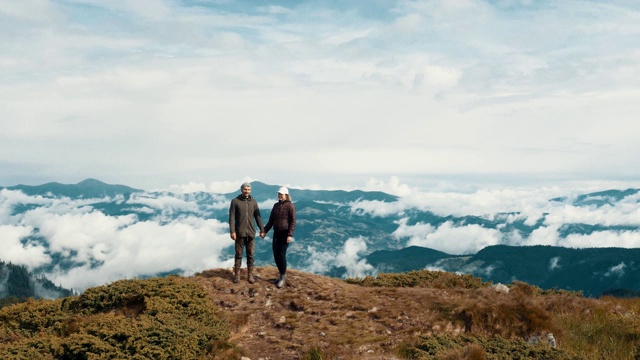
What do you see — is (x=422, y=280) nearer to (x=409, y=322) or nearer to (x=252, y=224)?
(x=409, y=322)

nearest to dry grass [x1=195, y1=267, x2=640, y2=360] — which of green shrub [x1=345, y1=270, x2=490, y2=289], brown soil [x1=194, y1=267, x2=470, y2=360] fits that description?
brown soil [x1=194, y1=267, x2=470, y2=360]

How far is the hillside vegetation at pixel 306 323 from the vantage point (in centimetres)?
1192

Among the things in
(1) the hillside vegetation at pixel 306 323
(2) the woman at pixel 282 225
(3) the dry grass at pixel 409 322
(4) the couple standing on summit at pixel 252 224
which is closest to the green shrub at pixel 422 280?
(1) the hillside vegetation at pixel 306 323

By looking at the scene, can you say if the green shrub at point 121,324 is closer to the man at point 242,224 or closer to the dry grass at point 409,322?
the dry grass at point 409,322

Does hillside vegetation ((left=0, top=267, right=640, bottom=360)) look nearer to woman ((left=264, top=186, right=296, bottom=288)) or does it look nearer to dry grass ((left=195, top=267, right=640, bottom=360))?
dry grass ((left=195, top=267, right=640, bottom=360))

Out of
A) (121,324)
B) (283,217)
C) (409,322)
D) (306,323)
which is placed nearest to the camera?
(121,324)

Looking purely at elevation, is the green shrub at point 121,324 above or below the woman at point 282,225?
below

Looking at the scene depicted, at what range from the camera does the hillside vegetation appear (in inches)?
469

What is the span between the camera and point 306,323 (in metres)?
15.3

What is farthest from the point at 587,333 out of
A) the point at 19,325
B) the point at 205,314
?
the point at 19,325

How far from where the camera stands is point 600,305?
16.8 m

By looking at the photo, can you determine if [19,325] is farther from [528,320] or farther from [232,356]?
[528,320]

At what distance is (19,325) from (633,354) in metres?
19.0

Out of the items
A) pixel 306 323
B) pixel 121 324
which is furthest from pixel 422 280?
pixel 121 324
